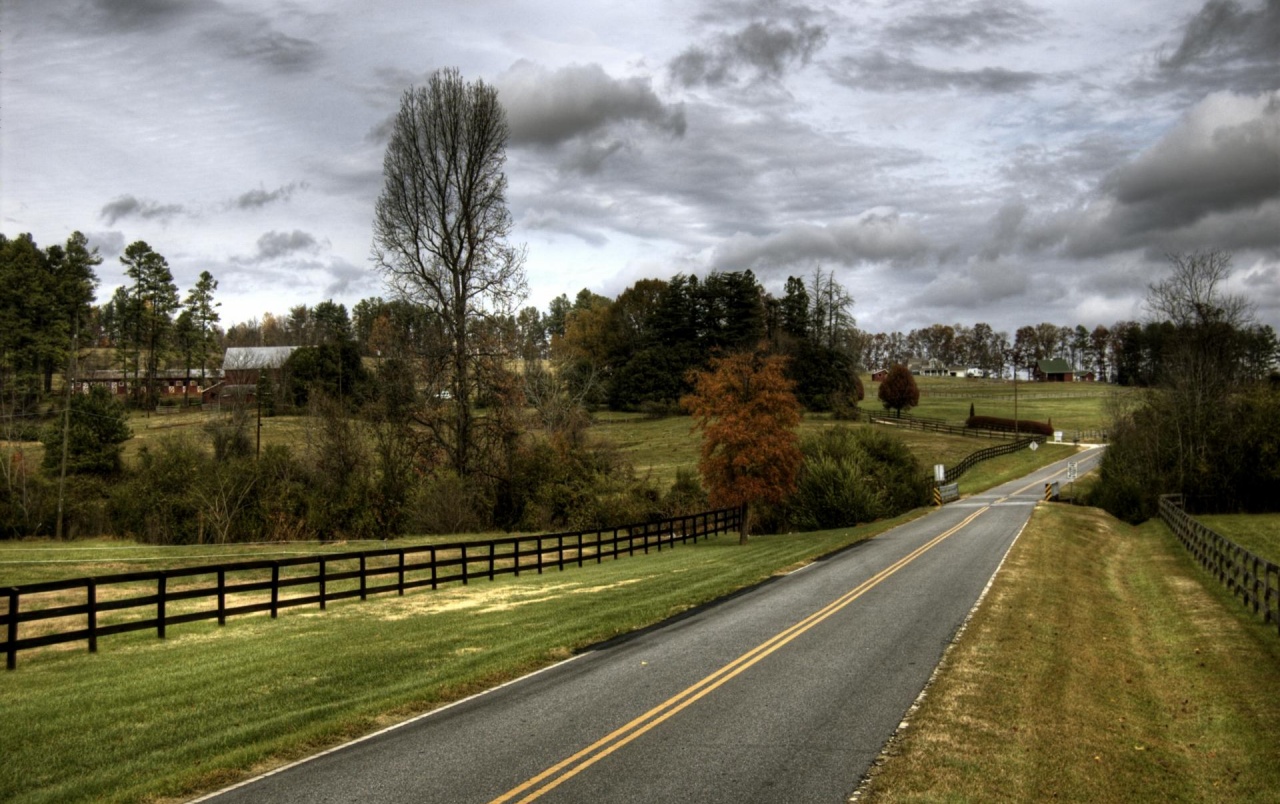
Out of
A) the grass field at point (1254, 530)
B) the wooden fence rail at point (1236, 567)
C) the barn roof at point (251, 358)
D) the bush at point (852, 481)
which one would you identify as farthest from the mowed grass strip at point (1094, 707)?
the barn roof at point (251, 358)

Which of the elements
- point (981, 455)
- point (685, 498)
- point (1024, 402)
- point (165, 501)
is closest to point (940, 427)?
point (981, 455)

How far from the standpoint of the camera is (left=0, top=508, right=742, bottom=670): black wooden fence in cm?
1431

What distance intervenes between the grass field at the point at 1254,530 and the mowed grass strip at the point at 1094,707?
18.2m

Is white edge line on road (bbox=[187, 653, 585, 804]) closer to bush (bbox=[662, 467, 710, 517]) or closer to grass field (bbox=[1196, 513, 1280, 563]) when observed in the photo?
grass field (bbox=[1196, 513, 1280, 563])

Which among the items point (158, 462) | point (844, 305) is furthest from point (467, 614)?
point (844, 305)

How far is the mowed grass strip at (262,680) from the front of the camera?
902cm

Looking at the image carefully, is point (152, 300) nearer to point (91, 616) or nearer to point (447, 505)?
point (447, 505)

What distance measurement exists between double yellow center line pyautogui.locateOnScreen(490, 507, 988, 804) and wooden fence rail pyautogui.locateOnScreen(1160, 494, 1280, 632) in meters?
9.77

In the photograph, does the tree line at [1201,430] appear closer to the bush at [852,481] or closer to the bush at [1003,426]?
the bush at [852,481]

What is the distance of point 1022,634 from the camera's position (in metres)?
15.8

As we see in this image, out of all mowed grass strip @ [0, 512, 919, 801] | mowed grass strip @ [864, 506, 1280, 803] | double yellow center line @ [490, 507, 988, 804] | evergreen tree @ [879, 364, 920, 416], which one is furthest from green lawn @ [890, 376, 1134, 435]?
mowed grass strip @ [0, 512, 919, 801]

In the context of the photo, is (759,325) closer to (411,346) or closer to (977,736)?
(411,346)

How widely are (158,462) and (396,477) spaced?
1366cm

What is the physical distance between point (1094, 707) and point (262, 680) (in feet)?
40.0
